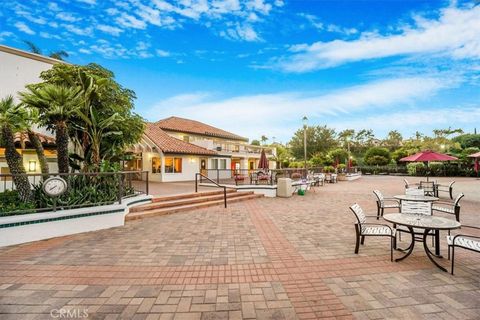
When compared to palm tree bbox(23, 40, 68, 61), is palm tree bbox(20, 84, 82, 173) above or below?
below

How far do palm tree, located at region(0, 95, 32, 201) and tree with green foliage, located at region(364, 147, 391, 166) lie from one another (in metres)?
45.4

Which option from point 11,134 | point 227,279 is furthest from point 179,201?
point 227,279

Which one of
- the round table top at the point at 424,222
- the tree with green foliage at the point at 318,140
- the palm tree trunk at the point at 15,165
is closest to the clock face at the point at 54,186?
the palm tree trunk at the point at 15,165

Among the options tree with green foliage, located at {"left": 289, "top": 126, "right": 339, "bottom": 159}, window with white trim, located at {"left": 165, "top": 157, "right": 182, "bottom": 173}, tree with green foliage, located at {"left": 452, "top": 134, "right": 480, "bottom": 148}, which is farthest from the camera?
tree with green foliage, located at {"left": 452, "top": 134, "right": 480, "bottom": 148}

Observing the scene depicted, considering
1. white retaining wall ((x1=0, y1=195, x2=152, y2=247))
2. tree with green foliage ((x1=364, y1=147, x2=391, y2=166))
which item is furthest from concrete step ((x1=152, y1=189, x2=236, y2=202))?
tree with green foliage ((x1=364, y1=147, x2=391, y2=166))

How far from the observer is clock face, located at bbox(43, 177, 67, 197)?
5.91 metres

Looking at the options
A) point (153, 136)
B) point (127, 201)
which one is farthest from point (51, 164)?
point (153, 136)

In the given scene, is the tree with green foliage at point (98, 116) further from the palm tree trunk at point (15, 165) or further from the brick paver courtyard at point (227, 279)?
the brick paver courtyard at point (227, 279)

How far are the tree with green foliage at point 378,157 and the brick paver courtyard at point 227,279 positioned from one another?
129ft

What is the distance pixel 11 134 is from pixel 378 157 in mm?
45875

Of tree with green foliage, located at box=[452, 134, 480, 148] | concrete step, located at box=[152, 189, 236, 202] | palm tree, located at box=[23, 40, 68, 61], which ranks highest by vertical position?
palm tree, located at box=[23, 40, 68, 61]

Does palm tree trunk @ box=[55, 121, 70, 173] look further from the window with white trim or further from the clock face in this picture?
the window with white trim

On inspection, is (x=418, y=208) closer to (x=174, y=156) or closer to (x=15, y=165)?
(x=15, y=165)

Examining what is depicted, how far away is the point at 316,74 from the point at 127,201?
2120cm
